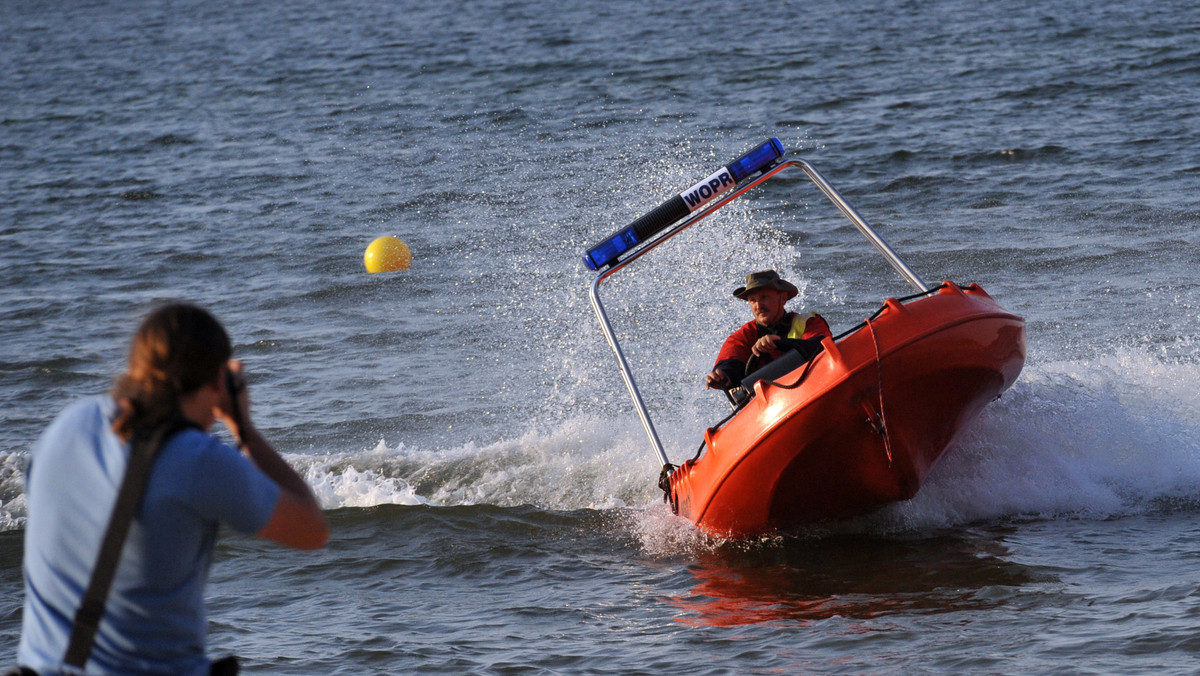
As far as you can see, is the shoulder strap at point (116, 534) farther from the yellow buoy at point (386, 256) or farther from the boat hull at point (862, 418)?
the yellow buoy at point (386, 256)

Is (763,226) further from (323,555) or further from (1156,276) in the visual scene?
(323,555)

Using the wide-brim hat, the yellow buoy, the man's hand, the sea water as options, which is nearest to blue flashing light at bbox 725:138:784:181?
the wide-brim hat

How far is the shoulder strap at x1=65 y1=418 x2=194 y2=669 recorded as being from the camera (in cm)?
208

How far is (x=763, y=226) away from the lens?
12.1m

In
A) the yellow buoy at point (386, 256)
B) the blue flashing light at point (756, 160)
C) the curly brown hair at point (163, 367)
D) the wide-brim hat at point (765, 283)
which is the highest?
the yellow buoy at point (386, 256)

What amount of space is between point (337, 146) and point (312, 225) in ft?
11.6

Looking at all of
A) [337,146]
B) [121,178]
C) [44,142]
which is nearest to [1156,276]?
[337,146]

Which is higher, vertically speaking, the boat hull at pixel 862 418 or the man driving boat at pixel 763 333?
the man driving boat at pixel 763 333

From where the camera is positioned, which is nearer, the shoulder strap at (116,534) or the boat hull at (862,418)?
the shoulder strap at (116,534)

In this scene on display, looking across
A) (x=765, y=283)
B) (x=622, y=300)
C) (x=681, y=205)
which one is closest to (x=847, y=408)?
(x=765, y=283)

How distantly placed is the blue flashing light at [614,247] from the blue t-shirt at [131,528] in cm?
352

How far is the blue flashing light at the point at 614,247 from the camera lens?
220 inches

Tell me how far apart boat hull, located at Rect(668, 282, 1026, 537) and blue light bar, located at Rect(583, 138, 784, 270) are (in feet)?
2.85

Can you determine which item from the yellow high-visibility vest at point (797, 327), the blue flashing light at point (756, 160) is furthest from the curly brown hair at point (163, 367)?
the yellow high-visibility vest at point (797, 327)
